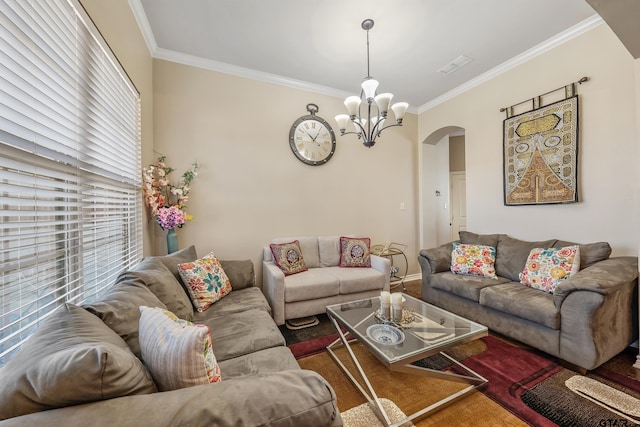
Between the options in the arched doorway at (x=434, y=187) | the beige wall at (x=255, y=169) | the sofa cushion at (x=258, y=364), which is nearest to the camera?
the sofa cushion at (x=258, y=364)

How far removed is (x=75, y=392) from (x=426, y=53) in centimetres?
355

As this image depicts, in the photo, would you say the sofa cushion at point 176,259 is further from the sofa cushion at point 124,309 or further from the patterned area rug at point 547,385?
the patterned area rug at point 547,385

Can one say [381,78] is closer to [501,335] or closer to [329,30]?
[329,30]

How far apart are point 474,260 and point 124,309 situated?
10.1 feet

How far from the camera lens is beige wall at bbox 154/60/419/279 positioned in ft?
9.43

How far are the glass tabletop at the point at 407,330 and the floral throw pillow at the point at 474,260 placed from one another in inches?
39.6

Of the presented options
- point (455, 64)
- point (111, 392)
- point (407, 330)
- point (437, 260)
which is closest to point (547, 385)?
point (407, 330)

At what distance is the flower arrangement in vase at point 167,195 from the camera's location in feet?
8.14

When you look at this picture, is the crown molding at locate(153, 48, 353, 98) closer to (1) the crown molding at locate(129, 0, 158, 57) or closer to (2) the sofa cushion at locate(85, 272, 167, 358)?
(1) the crown molding at locate(129, 0, 158, 57)

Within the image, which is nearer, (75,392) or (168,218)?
(75,392)

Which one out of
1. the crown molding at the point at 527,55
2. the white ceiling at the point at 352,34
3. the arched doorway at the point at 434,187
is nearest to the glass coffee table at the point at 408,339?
the arched doorway at the point at 434,187

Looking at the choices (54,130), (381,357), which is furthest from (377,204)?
(54,130)

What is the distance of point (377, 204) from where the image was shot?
395cm

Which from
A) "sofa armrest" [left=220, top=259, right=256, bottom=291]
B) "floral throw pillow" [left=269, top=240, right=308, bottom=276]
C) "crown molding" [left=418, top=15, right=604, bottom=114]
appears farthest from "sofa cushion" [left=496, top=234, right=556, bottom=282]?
"sofa armrest" [left=220, top=259, right=256, bottom=291]
